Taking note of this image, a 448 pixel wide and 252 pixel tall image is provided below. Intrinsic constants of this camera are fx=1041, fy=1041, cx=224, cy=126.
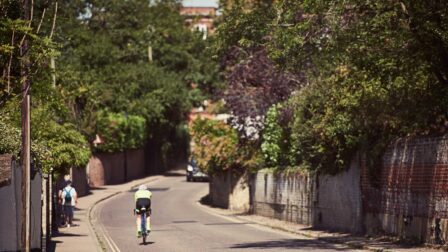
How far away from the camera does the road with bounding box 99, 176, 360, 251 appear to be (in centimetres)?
2641

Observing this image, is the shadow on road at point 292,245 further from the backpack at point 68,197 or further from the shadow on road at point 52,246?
the backpack at point 68,197

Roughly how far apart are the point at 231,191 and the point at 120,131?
72.2 ft

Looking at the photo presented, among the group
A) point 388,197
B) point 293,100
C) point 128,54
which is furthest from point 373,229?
point 128,54

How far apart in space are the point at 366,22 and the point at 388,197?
233 inches

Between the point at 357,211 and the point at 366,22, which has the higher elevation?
the point at 366,22

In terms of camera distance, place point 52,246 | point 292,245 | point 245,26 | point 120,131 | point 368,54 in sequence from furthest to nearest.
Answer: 1. point 120,131
2. point 52,246
3. point 292,245
4. point 245,26
5. point 368,54

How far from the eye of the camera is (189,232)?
1292 inches

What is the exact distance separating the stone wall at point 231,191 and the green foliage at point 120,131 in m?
13.7

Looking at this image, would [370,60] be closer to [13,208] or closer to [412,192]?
[412,192]

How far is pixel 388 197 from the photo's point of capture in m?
28.3

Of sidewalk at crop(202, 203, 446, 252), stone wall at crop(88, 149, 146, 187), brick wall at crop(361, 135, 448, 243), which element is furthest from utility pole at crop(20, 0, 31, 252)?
stone wall at crop(88, 149, 146, 187)

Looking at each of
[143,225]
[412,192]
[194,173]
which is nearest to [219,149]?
[143,225]

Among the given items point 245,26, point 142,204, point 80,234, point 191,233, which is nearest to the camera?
point 245,26

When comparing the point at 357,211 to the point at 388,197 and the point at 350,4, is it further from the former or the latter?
the point at 350,4
